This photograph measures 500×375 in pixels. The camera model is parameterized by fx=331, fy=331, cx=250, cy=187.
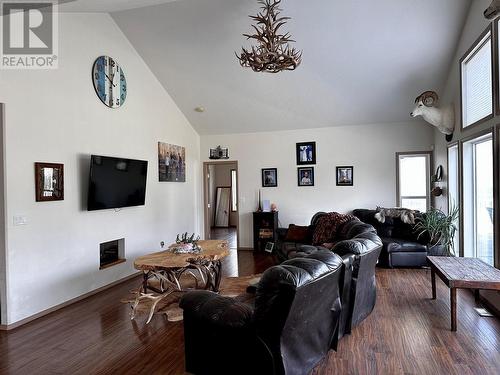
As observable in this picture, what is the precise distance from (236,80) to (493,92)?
12.8ft

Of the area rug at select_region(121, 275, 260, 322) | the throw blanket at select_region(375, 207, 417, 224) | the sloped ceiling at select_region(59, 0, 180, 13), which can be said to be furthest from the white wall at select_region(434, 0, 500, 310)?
the sloped ceiling at select_region(59, 0, 180, 13)

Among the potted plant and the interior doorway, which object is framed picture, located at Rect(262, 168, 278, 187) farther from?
the interior doorway

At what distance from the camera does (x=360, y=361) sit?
2707 mm

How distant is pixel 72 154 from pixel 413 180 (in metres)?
6.32

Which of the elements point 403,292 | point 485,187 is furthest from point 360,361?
point 485,187

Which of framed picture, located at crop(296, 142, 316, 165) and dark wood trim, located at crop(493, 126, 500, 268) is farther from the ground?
framed picture, located at crop(296, 142, 316, 165)

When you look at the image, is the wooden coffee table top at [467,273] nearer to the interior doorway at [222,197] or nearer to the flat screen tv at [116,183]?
the flat screen tv at [116,183]

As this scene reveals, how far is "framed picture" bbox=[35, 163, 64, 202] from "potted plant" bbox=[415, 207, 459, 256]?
5461 millimetres

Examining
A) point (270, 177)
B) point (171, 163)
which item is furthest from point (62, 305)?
point (270, 177)

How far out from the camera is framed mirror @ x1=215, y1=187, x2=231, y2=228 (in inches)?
488

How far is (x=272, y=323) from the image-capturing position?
2127mm

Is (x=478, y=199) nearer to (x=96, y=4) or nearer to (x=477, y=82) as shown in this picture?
(x=477, y=82)

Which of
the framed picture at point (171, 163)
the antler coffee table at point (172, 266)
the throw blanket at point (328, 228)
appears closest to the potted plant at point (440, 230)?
the throw blanket at point (328, 228)

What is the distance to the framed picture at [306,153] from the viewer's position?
744cm
